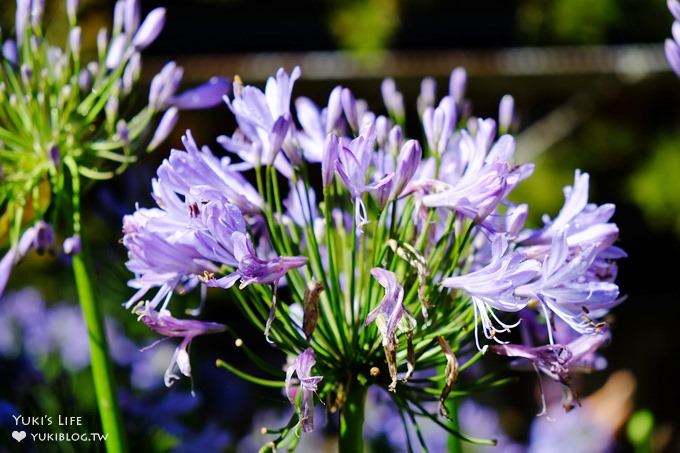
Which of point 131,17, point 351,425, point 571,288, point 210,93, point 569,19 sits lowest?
point 351,425

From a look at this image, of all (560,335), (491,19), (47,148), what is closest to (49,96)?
(47,148)

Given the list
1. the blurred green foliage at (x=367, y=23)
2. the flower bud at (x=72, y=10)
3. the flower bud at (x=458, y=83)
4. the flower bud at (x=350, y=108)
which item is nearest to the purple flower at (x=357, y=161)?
the flower bud at (x=350, y=108)

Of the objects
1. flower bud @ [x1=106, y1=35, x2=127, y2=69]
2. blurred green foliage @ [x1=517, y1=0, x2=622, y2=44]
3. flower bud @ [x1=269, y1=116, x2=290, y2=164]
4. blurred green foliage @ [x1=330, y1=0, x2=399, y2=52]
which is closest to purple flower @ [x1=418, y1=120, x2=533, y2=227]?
flower bud @ [x1=269, y1=116, x2=290, y2=164]

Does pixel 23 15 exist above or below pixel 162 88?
above

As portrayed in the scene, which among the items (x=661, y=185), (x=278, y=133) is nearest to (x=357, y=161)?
(x=278, y=133)

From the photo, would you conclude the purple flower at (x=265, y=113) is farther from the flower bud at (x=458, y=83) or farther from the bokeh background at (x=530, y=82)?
the bokeh background at (x=530, y=82)

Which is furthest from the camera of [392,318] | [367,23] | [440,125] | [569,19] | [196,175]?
[569,19]

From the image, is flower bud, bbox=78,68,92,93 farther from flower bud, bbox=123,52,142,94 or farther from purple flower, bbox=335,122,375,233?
purple flower, bbox=335,122,375,233

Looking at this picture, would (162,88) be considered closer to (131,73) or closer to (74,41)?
(131,73)

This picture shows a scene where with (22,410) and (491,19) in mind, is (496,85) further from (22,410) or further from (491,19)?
(22,410)
